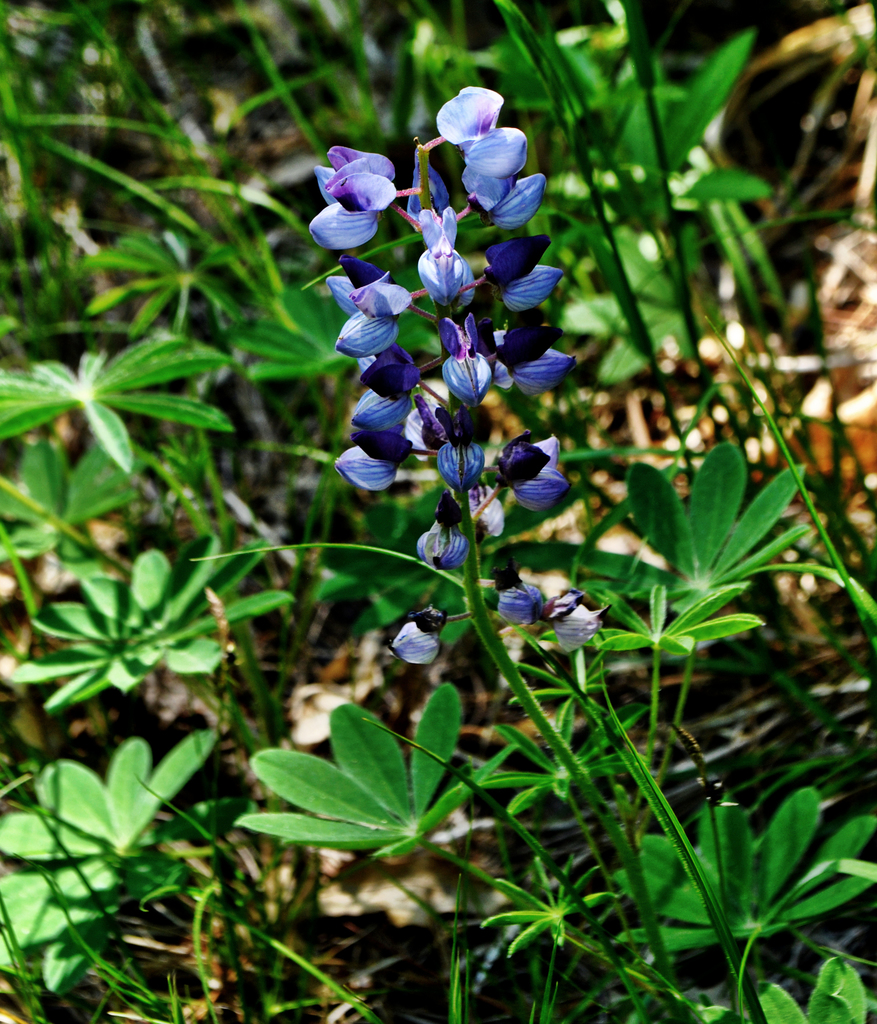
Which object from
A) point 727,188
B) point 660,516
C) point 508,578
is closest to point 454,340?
point 508,578

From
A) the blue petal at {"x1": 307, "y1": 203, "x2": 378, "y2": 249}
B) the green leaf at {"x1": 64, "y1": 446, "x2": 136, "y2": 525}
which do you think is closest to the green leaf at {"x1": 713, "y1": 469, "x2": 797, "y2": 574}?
the blue petal at {"x1": 307, "y1": 203, "x2": 378, "y2": 249}

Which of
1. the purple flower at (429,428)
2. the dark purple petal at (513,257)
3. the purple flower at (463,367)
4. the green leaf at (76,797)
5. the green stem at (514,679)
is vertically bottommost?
the green leaf at (76,797)

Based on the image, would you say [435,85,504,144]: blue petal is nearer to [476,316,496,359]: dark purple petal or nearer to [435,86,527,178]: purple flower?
[435,86,527,178]: purple flower

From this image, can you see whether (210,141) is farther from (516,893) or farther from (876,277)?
(516,893)

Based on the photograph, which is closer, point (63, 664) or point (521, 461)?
point (521, 461)

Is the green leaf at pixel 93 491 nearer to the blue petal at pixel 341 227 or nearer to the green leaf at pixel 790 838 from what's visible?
the blue petal at pixel 341 227

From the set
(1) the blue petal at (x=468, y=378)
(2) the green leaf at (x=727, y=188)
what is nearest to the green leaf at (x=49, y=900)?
Answer: (1) the blue petal at (x=468, y=378)

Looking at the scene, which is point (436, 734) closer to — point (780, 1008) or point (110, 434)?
point (780, 1008)
